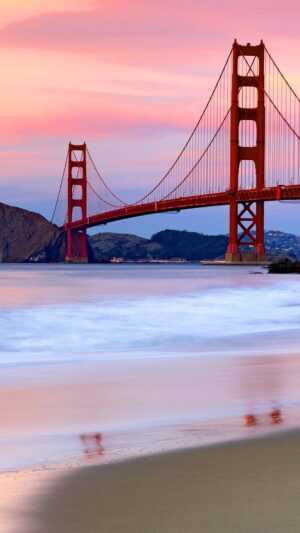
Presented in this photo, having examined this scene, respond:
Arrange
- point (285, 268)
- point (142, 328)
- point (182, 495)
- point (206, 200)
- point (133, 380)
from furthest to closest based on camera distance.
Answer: point (206, 200) < point (285, 268) < point (142, 328) < point (133, 380) < point (182, 495)

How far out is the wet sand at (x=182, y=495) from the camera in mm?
2521

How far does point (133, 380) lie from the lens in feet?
20.7

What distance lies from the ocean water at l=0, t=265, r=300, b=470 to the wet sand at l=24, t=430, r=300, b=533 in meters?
0.36

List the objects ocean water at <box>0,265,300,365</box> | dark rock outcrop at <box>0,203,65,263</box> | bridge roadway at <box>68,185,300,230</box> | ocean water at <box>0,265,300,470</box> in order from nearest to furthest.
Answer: ocean water at <box>0,265,300,470</box> → ocean water at <box>0,265,300,365</box> → bridge roadway at <box>68,185,300,230</box> → dark rock outcrop at <box>0,203,65,263</box>

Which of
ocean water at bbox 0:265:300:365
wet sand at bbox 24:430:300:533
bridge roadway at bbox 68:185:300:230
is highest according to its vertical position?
bridge roadway at bbox 68:185:300:230

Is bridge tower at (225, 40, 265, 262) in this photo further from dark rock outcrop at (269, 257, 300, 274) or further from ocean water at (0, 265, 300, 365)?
ocean water at (0, 265, 300, 365)

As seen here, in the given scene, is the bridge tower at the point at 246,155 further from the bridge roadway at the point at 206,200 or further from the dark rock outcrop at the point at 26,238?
the dark rock outcrop at the point at 26,238

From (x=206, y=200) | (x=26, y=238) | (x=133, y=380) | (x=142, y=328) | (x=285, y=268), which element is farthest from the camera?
(x=26, y=238)

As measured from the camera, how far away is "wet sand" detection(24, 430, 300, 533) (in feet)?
8.27

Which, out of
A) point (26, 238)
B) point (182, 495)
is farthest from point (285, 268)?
point (26, 238)

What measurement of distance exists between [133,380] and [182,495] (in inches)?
136

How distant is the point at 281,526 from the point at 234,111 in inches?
2083

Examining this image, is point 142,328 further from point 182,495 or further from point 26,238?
point 26,238

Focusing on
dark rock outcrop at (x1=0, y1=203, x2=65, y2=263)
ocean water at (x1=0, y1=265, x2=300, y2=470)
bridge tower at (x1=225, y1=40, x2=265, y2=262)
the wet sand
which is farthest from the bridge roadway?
the wet sand
